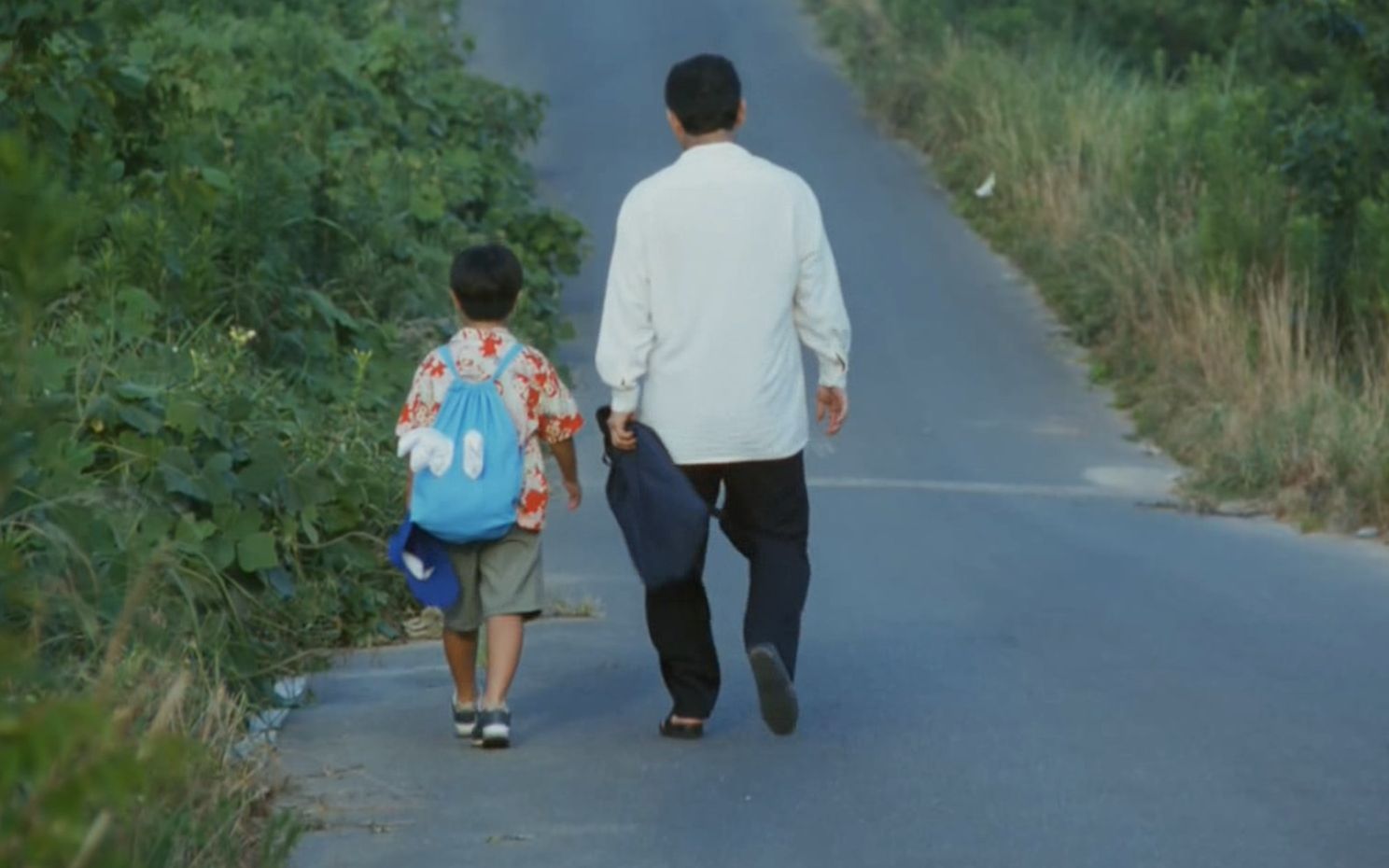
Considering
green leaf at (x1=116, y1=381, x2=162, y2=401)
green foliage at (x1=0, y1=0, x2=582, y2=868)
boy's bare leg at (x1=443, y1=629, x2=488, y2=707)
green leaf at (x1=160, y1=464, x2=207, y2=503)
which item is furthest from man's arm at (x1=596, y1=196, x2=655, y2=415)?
green leaf at (x1=116, y1=381, x2=162, y2=401)

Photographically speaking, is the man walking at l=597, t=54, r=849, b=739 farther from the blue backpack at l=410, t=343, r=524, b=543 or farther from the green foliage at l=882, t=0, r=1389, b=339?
the green foliage at l=882, t=0, r=1389, b=339

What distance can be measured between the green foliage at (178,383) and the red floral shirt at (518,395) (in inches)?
34.9

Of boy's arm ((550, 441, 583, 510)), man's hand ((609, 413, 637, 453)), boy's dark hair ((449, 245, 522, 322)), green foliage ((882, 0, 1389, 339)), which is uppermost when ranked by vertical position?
boy's dark hair ((449, 245, 522, 322))

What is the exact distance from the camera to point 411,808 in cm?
708

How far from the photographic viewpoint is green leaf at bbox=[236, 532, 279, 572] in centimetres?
888

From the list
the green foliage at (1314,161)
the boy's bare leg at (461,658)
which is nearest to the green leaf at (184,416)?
the boy's bare leg at (461,658)

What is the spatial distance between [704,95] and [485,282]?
81 cm

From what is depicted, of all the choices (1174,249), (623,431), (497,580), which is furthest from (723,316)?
(1174,249)

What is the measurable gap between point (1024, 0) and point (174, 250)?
65.7 feet

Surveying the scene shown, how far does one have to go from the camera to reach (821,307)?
7828mm

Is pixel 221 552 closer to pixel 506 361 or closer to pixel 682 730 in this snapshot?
pixel 506 361

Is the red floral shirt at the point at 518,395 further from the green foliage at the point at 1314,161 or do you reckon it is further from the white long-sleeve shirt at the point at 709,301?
the green foliage at the point at 1314,161

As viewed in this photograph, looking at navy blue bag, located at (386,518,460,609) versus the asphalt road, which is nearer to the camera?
the asphalt road

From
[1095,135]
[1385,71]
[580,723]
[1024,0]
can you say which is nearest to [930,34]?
[1024,0]
